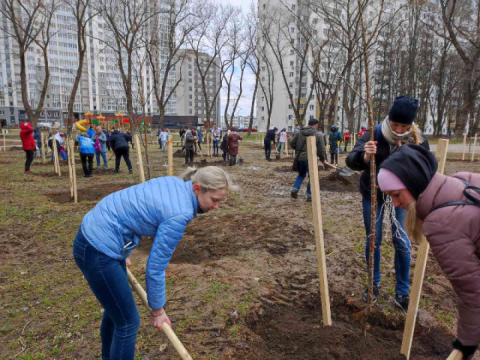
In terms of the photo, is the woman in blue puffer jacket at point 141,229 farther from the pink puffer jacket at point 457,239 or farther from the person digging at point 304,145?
the person digging at point 304,145

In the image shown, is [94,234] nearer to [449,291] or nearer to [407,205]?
[407,205]

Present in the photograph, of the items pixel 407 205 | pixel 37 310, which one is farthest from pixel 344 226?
pixel 37 310

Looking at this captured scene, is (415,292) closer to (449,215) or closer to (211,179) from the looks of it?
(449,215)

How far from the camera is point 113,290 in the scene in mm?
1891

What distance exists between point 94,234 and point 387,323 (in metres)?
2.62

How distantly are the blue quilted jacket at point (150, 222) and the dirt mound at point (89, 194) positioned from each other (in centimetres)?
646

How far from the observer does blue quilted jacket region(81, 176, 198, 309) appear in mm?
1785

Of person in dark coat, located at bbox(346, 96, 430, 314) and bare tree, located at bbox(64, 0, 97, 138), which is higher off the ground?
bare tree, located at bbox(64, 0, 97, 138)

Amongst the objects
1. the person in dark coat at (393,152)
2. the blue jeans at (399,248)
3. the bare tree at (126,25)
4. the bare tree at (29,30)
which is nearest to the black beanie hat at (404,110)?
the person in dark coat at (393,152)

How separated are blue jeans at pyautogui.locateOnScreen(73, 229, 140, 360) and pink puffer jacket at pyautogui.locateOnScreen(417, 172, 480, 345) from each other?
5.47ft

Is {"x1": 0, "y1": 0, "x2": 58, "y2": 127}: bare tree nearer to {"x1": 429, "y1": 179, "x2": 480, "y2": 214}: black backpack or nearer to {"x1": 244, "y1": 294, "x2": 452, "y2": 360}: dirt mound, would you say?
{"x1": 244, "y1": 294, "x2": 452, "y2": 360}: dirt mound

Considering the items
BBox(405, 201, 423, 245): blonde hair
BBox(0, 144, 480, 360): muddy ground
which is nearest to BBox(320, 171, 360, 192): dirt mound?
BBox(0, 144, 480, 360): muddy ground

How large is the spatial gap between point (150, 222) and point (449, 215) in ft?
4.90

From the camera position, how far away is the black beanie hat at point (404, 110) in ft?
7.70
